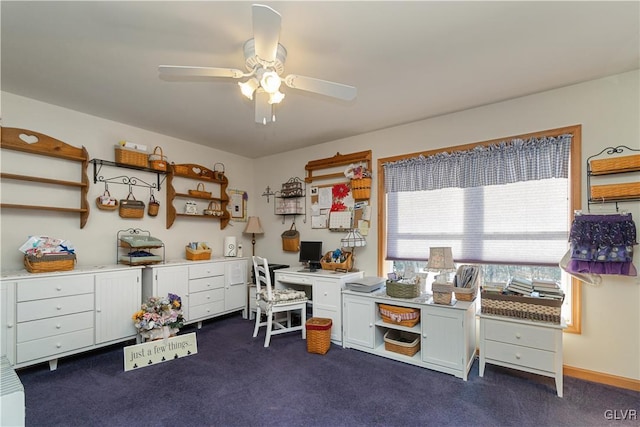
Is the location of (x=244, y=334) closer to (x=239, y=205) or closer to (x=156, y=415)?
(x=156, y=415)

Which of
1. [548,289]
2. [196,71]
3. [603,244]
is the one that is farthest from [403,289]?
[196,71]

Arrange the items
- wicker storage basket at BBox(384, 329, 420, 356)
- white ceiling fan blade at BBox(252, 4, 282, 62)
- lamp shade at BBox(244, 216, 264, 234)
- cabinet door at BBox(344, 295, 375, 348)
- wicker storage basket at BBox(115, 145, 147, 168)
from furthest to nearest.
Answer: lamp shade at BBox(244, 216, 264, 234)
wicker storage basket at BBox(115, 145, 147, 168)
cabinet door at BBox(344, 295, 375, 348)
wicker storage basket at BBox(384, 329, 420, 356)
white ceiling fan blade at BBox(252, 4, 282, 62)

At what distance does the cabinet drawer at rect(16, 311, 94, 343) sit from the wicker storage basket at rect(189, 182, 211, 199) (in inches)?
68.8

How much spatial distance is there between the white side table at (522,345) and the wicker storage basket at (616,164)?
1.26 m

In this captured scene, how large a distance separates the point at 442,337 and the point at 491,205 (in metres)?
1.34

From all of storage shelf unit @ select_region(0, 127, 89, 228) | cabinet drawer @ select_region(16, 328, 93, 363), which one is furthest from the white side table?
storage shelf unit @ select_region(0, 127, 89, 228)

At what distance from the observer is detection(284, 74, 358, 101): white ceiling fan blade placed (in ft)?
6.01

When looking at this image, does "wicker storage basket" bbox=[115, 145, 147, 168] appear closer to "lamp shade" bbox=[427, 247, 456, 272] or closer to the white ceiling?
the white ceiling

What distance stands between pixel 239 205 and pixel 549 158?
3.90m

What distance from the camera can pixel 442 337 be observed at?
2521mm

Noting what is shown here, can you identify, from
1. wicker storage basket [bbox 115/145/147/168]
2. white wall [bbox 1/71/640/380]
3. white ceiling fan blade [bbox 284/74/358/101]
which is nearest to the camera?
white ceiling fan blade [bbox 284/74/358/101]

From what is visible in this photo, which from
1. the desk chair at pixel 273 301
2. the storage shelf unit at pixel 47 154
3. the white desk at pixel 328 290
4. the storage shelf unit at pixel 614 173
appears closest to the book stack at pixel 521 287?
the storage shelf unit at pixel 614 173

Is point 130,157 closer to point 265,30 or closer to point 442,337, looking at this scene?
point 265,30

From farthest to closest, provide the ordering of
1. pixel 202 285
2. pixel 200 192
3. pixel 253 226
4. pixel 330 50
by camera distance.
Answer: pixel 253 226
pixel 200 192
pixel 202 285
pixel 330 50
